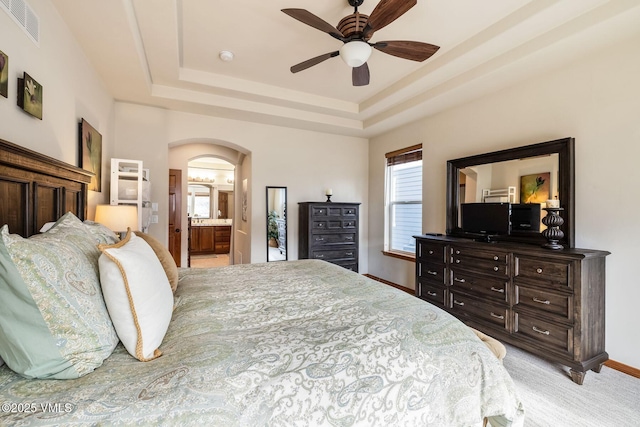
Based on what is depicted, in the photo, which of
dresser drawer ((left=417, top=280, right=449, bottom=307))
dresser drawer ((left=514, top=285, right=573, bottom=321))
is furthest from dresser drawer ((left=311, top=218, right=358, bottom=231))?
dresser drawer ((left=514, top=285, right=573, bottom=321))

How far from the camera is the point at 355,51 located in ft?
7.25

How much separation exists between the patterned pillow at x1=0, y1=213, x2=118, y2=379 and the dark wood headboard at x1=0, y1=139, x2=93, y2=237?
690 millimetres

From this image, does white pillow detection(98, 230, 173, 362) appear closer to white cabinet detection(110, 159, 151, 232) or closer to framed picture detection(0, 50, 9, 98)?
framed picture detection(0, 50, 9, 98)

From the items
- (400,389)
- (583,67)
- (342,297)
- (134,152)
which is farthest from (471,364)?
A: (134,152)

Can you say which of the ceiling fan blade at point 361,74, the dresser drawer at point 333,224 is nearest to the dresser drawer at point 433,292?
the dresser drawer at point 333,224

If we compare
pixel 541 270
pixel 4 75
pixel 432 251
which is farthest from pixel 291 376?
pixel 432 251

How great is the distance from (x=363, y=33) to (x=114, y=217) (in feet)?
8.49

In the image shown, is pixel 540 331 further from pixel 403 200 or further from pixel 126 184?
pixel 126 184

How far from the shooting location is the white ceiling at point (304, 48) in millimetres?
2139

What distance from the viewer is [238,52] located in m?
2.95

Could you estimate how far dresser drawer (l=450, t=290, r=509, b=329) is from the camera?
2.67 m

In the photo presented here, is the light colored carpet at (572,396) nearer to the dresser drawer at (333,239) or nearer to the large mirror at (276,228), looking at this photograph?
the dresser drawer at (333,239)

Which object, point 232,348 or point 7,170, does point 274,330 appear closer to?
point 232,348

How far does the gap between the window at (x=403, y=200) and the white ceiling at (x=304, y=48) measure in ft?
2.48
